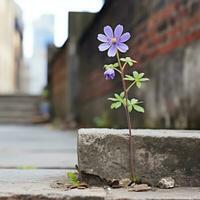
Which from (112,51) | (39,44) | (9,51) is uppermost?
(39,44)

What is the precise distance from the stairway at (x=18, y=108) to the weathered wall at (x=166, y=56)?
6.31 metres

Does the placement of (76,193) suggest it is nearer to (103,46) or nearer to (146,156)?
(146,156)

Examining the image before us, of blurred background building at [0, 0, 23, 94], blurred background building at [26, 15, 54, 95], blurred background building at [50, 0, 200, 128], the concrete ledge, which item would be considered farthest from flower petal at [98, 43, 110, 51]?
blurred background building at [26, 15, 54, 95]

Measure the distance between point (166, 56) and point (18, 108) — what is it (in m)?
9.26

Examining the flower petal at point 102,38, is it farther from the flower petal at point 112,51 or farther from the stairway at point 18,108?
the stairway at point 18,108

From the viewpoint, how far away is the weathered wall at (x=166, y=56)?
3342 mm

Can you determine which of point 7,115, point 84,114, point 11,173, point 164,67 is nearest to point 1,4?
point 7,115

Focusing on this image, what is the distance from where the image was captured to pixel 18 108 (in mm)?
12711

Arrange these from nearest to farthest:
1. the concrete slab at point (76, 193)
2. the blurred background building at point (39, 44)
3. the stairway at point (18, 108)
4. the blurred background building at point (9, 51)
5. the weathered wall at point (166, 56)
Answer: the concrete slab at point (76, 193)
the weathered wall at point (166, 56)
the stairway at point (18, 108)
the blurred background building at point (9, 51)
the blurred background building at point (39, 44)

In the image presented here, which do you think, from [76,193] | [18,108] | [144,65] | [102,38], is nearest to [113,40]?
[102,38]

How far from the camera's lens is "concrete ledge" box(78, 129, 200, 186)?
1795 mm

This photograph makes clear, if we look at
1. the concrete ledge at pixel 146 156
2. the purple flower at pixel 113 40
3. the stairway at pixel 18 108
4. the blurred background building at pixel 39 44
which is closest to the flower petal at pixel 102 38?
the purple flower at pixel 113 40

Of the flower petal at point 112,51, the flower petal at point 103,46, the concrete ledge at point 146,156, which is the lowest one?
the concrete ledge at point 146,156

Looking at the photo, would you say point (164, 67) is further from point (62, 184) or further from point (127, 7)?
point (62, 184)
